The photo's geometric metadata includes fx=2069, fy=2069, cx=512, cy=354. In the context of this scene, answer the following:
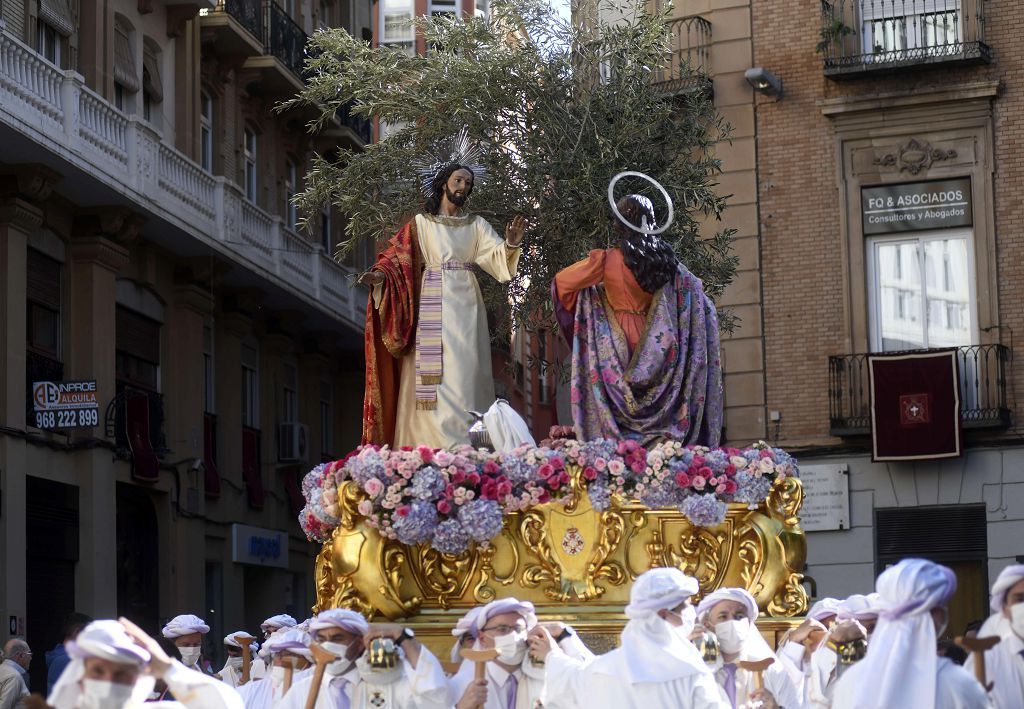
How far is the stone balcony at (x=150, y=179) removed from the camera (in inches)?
774

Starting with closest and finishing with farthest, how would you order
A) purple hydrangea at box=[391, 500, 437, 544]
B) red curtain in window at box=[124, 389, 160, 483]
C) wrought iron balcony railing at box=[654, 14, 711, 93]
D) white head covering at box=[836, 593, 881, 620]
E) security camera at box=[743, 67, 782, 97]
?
white head covering at box=[836, 593, 881, 620], purple hydrangea at box=[391, 500, 437, 544], red curtain in window at box=[124, 389, 160, 483], security camera at box=[743, 67, 782, 97], wrought iron balcony railing at box=[654, 14, 711, 93]

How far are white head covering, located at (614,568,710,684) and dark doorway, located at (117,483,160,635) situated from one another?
15.5m

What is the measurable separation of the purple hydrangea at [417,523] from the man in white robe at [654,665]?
232 centimetres

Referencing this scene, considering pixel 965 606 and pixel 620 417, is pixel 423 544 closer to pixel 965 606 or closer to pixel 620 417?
pixel 620 417

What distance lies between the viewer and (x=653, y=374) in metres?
10.9

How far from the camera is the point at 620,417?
433 inches

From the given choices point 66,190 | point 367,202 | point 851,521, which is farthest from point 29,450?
point 851,521

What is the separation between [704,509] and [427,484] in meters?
1.40

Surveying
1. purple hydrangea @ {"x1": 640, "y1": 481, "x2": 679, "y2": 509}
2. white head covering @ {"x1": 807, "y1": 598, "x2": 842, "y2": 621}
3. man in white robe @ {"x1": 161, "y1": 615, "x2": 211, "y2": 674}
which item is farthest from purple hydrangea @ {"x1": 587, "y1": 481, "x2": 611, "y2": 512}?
man in white robe @ {"x1": 161, "y1": 615, "x2": 211, "y2": 674}

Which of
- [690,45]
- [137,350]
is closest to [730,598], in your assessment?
[137,350]

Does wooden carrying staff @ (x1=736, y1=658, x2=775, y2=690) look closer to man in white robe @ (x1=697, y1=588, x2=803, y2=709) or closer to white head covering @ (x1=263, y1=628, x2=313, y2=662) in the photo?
man in white robe @ (x1=697, y1=588, x2=803, y2=709)

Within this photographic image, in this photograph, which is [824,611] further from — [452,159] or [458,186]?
[452,159]

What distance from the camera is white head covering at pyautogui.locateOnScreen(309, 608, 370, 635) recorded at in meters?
9.12

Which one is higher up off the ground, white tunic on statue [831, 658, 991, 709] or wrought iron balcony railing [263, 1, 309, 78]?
wrought iron balcony railing [263, 1, 309, 78]
